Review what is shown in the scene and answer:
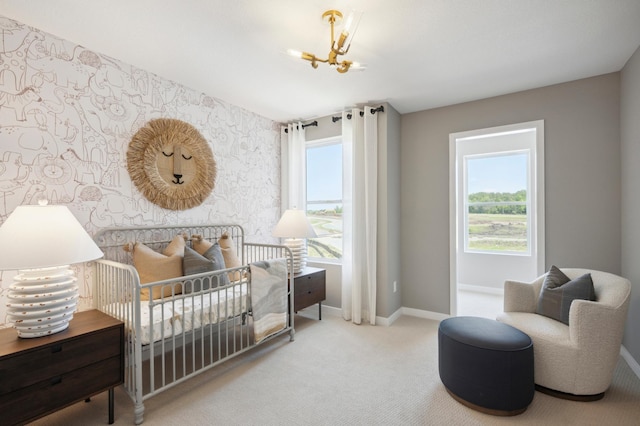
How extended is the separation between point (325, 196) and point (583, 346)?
2839 mm

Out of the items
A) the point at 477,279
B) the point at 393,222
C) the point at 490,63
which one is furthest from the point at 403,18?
the point at 477,279

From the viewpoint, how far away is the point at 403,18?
1.94 m

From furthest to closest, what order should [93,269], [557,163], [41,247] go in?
[557,163] < [93,269] < [41,247]

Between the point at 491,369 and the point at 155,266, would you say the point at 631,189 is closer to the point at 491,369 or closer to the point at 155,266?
the point at 491,369

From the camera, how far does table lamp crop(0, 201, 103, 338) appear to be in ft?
5.23

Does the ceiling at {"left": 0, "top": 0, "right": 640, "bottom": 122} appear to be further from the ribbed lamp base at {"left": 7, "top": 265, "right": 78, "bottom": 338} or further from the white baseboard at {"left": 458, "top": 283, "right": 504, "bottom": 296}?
the white baseboard at {"left": 458, "top": 283, "right": 504, "bottom": 296}

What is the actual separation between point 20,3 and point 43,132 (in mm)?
757

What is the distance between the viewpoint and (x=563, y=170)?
2.92 metres

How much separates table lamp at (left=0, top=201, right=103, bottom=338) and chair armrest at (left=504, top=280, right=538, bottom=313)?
10.0ft

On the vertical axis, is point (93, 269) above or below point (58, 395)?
above

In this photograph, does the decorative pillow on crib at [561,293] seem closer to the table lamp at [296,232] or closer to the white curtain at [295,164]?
the table lamp at [296,232]

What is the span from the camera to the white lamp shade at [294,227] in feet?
11.0

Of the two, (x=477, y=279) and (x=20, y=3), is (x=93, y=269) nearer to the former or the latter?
(x=20, y=3)

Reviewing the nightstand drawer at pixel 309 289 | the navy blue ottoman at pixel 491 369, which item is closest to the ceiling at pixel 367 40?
the nightstand drawer at pixel 309 289
